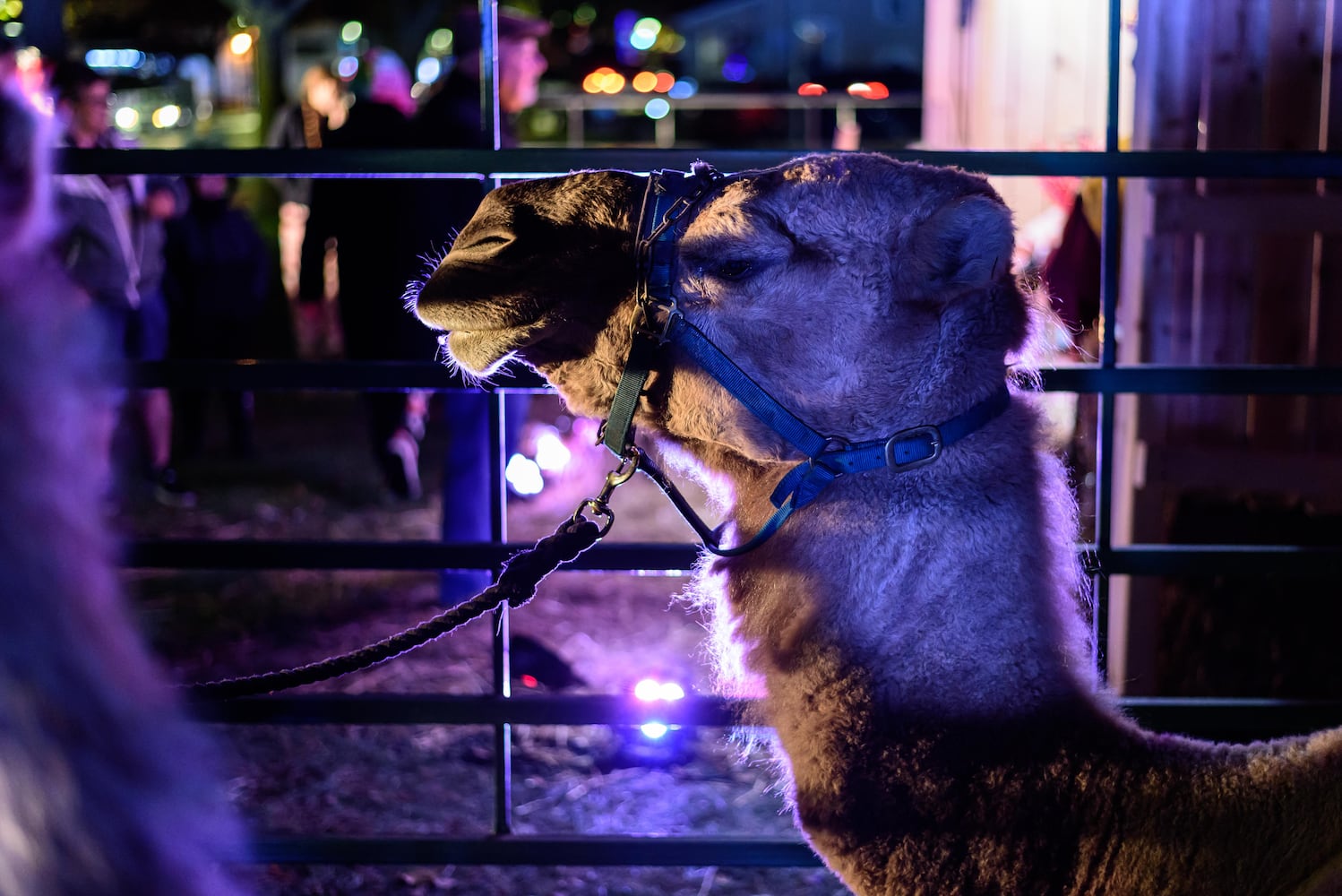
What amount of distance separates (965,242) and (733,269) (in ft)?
1.27

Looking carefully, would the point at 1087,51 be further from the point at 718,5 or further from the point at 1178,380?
the point at 718,5

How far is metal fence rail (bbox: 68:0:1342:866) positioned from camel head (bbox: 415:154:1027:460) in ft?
2.00

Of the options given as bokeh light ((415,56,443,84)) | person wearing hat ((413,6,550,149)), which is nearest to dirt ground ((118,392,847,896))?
person wearing hat ((413,6,550,149))

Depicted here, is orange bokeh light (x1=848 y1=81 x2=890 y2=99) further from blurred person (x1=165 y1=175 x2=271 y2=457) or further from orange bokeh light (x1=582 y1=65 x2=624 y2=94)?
blurred person (x1=165 y1=175 x2=271 y2=457)

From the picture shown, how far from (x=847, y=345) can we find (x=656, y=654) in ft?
11.7

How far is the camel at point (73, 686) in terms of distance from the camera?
0.69 meters

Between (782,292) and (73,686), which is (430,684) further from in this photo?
(73,686)

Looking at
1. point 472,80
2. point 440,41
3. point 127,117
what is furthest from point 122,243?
point 440,41

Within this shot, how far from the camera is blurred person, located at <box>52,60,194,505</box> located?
550cm

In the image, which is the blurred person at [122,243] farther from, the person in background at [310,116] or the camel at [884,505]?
the camel at [884,505]

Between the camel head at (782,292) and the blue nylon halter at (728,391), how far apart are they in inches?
0.8

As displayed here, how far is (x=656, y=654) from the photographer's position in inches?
210

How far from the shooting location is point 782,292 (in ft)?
6.50

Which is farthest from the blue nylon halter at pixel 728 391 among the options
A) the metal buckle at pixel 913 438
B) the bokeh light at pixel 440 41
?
the bokeh light at pixel 440 41
